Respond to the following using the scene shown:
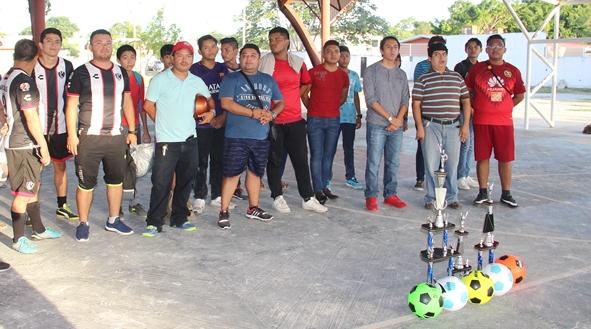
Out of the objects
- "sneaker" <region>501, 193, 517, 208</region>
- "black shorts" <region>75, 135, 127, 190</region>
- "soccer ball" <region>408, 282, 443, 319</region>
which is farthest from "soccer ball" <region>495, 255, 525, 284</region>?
"black shorts" <region>75, 135, 127, 190</region>

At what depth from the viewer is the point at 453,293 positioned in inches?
168


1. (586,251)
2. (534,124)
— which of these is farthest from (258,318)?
(534,124)

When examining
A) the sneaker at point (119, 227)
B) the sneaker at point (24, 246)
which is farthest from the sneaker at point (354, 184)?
the sneaker at point (24, 246)

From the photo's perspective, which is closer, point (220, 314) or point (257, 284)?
point (220, 314)

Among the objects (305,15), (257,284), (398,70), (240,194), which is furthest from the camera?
(305,15)

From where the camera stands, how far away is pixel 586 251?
18.9ft

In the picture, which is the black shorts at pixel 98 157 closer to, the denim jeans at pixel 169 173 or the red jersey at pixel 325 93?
the denim jeans at pixel 169 173

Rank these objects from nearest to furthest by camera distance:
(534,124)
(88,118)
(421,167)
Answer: (88,118)
(421,167)
(534,124)

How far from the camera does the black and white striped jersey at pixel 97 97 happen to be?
5.61 metres

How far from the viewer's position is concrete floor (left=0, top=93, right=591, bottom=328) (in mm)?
4203

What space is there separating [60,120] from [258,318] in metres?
3.36

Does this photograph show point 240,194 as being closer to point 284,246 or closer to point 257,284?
point 284,246

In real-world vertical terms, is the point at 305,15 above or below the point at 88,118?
above

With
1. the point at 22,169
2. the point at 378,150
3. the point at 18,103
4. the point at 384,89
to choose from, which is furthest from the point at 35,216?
the point at 384,89
